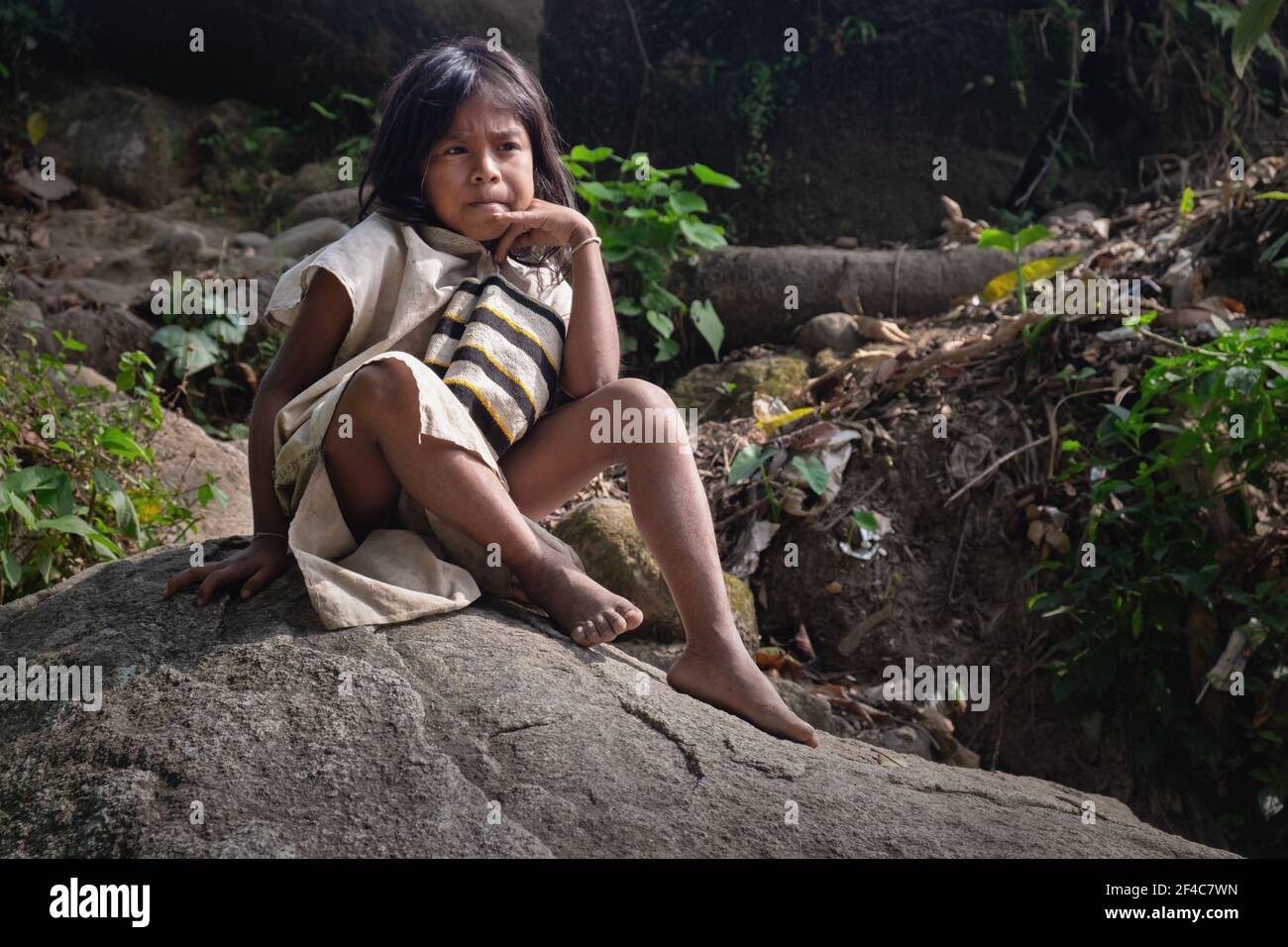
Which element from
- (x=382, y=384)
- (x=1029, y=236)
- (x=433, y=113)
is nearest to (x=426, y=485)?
(x=382, y=384)

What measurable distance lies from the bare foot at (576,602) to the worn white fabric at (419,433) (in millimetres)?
93

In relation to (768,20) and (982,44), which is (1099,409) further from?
(768,20)

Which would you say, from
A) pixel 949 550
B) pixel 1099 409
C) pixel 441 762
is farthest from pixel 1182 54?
pixel 441 762

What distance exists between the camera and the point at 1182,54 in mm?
6750

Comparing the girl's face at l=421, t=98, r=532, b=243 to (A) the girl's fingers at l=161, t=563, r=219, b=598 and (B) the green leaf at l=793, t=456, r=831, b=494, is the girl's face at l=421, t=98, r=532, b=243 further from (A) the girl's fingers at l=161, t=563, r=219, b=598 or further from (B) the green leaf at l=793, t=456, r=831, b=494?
(B) the green leaf at l=793, t=456, r=831, b=494

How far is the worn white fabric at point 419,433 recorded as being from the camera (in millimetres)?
2428

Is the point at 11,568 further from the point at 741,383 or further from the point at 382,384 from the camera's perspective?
the point at 741,383

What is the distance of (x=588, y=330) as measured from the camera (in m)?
2.83

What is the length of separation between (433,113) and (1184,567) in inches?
102

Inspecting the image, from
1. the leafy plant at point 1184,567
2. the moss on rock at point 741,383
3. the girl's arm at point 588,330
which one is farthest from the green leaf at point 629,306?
the girl's arm at point 588,330

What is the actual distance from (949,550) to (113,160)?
6.10 m

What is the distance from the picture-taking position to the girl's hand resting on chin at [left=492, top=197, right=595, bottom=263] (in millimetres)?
2852

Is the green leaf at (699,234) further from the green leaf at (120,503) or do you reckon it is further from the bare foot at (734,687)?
the bare foot at (734,687)

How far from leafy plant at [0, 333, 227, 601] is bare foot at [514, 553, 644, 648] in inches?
53.7
